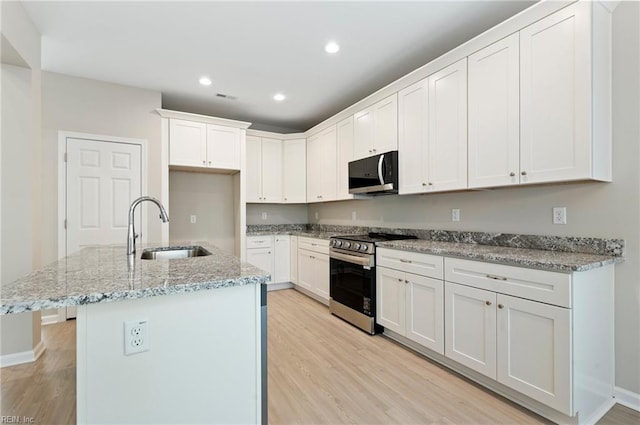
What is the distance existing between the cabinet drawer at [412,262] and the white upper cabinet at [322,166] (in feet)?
4.89

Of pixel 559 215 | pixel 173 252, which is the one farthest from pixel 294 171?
pixel 559 215

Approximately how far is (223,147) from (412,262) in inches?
119

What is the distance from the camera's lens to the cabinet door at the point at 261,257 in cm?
446

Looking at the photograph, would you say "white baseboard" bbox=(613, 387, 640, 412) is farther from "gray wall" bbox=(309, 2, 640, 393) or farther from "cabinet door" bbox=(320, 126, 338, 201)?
"cabinet door" bbox=(320, 126, 338, 201)

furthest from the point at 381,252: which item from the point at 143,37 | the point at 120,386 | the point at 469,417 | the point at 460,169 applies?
the point at 143,37

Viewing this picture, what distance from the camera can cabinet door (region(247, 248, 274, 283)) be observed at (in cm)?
446

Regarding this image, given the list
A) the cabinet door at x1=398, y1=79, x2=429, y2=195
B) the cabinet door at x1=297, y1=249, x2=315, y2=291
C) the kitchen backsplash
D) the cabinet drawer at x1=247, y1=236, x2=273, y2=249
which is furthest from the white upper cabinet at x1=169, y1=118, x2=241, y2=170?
the cabinet door at x1=398, y1=79, x2=429, y2=195

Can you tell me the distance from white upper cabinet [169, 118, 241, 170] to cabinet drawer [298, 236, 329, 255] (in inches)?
55.3

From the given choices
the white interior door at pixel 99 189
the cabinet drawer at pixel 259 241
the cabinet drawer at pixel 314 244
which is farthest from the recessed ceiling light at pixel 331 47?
the cabinet drawer at pixel 259 241

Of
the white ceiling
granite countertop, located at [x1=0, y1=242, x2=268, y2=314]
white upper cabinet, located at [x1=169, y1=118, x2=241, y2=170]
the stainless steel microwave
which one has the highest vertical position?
the white ceiling

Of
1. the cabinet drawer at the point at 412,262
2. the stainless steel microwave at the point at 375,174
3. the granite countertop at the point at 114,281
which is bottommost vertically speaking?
the cabinet drawer at the point at 412,262

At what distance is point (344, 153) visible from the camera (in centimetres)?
395

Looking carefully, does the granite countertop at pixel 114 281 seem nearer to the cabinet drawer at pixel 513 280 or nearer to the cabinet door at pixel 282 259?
the cabinet drawer at pixel 513 280

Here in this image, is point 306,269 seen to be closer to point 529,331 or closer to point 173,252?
point 173,252
